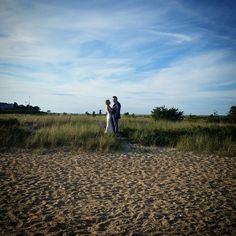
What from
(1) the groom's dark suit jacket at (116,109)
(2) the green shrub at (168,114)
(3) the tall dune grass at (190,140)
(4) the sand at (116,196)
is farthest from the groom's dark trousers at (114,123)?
(2) the green shrub at (168,114)

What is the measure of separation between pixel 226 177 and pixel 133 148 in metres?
5.00

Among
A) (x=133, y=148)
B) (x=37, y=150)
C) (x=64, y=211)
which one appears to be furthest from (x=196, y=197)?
(x=37, y=150)

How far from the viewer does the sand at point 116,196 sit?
14.2 feet

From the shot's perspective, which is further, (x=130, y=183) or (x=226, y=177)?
(x=226, y=177)

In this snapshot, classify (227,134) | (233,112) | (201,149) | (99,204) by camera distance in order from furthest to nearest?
(233,112)
(227,134)
(201,149)
(99,204)

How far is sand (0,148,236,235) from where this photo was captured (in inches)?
170

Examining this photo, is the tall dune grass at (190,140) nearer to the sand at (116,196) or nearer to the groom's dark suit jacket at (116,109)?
the groom's dark suit jacket at (116,109)

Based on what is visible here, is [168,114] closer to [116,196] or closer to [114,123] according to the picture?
[114,123]

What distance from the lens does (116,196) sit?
5723 mm

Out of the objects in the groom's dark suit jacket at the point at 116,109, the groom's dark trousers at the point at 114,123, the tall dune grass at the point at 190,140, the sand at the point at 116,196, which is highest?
the groom's dark suit jacket at the point at 116,109

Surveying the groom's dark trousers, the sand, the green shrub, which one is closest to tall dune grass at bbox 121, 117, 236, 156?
the groom's dark trousers

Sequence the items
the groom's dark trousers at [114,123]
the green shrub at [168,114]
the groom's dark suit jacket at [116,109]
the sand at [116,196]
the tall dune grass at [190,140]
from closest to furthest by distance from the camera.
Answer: the sand at [116,196]
the tall dune grass at [190,140]
the groom's dark suit jacket at [116,109]
the groom's dark trousers at [114,123]
the green shrub at [168,114]

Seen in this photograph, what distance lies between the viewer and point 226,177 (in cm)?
739

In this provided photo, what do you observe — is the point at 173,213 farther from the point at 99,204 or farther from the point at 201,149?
the point at 201,149
